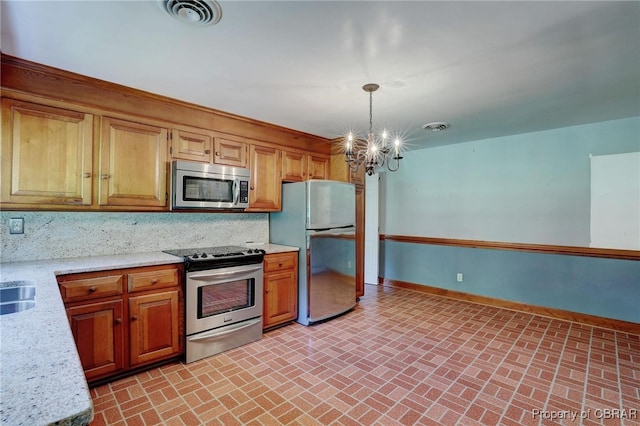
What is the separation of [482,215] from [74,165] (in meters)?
4.68

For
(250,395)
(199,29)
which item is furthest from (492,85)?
(250,395)

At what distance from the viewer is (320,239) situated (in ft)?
11.6

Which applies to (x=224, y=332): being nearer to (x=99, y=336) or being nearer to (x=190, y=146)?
(x=99, y=336)

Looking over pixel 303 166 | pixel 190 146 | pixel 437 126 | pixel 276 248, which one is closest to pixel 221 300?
pixel 276 248

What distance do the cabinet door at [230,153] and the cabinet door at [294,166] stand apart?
0.55m

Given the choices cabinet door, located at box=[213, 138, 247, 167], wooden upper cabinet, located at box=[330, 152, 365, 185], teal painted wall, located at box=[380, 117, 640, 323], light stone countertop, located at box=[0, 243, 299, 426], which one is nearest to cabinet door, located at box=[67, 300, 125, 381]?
light stone countertop, located at box=[0, 243, 299, 426]

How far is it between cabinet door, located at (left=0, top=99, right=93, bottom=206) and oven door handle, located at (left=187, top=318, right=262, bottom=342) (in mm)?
1418

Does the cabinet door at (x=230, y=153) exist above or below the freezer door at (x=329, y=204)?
above

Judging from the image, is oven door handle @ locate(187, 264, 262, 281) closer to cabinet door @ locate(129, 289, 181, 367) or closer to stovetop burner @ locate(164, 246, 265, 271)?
stovetop burner @ locate(164, 246, 265, 271)

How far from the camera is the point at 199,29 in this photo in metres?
1.79

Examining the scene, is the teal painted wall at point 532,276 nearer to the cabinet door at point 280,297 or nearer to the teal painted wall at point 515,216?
the teal painted wall at point 515,216

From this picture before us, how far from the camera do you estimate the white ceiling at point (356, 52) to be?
64.6 inches

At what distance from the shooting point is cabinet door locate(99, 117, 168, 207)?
2533mm

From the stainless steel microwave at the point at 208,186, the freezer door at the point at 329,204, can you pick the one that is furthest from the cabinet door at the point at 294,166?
the stainless steel microwave at the point at 208,186
